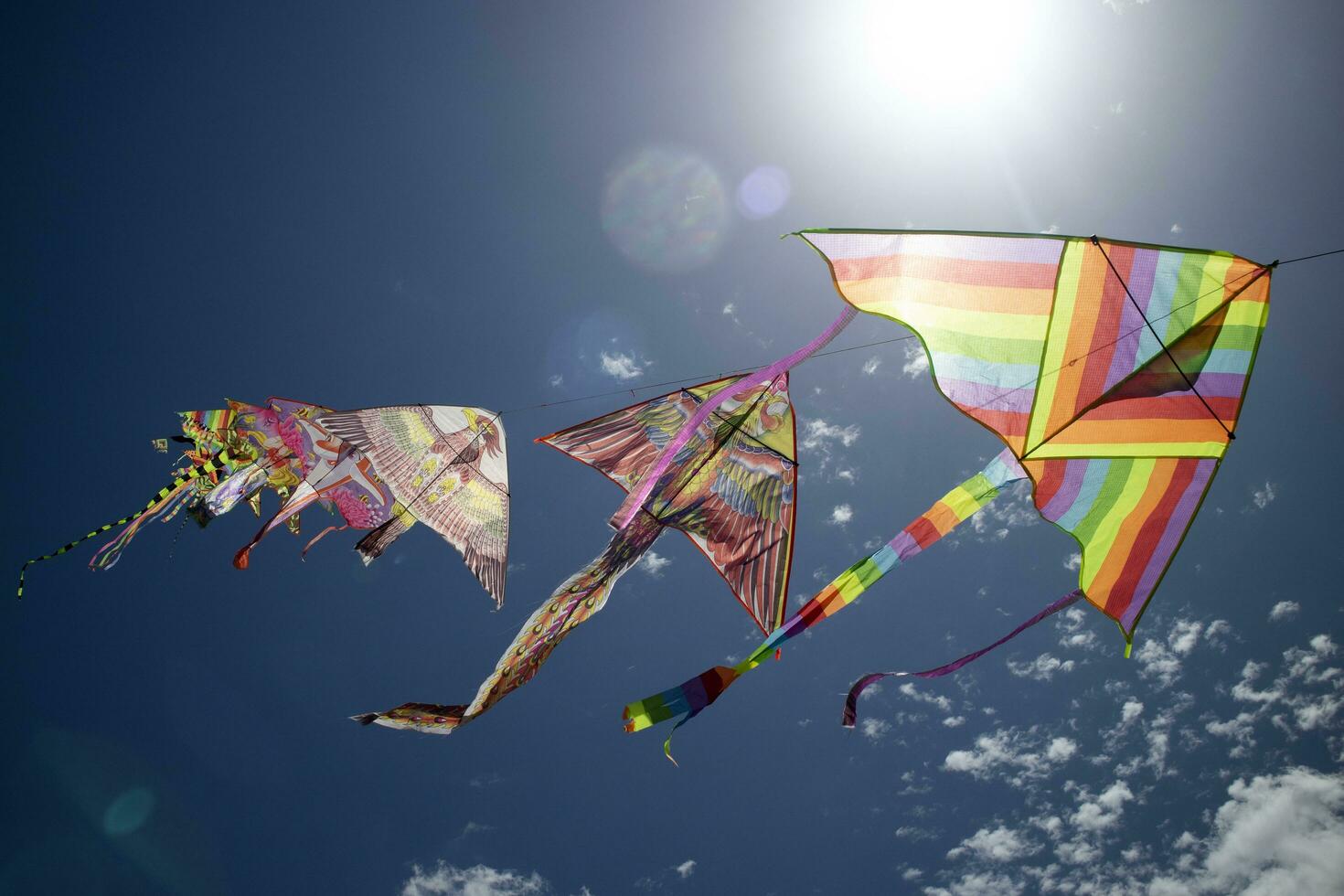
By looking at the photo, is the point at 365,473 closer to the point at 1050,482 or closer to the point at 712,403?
the point at 712,403

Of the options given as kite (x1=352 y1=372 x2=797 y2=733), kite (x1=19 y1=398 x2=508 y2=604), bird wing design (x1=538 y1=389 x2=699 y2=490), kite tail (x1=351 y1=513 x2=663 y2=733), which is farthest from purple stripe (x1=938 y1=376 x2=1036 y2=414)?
kite (x1=19 y1=398 x2=508 y2=604)

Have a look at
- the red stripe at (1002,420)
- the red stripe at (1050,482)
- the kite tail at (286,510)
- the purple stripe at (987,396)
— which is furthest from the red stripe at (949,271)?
the kite tail at (286,510)

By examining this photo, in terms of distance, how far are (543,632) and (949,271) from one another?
391 cm

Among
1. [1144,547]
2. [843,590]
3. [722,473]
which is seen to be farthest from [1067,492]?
[722,473]

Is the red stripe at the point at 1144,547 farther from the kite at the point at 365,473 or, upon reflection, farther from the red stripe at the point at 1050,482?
the kite at the point at 365,473

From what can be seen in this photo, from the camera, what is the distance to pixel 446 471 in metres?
7.68

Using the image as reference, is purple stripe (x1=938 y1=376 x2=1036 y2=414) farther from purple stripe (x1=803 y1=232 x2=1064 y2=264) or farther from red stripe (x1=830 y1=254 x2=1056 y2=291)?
purple stripe (x1=803 y1=232 x2=1064 y2=264)

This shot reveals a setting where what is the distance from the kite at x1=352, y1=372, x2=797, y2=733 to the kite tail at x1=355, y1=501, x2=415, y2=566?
241 centimetres

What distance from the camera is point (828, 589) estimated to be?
4.79 meters

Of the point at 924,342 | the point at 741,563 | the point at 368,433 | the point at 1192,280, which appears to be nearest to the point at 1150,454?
the point at 1192,280

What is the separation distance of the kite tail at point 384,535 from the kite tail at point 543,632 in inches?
135

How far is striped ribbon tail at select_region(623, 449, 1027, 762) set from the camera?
171 inches

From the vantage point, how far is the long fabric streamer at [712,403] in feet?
15.9

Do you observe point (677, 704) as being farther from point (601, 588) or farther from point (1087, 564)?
point (1087, 564)
